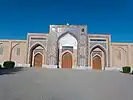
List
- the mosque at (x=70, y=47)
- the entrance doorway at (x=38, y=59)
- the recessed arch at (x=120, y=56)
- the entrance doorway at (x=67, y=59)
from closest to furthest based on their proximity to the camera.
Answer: the mosque at (x=70, y=47), the entrance doorway at (x=67, y=59), the entrance doorway at (x=38, y=59), the recessed arch at (x=120, y=56)

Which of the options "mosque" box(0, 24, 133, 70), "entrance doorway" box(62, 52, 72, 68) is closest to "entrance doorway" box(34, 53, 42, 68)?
"mosque" box(0, 24, 133, 70)

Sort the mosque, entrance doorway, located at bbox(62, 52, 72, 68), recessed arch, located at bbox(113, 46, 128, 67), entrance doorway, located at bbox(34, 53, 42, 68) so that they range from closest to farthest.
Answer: the mosque
entrance doorway, located at bbox(62, 52, 72, 68)
entrance doorway, located at bbox(34, 53, 42, 68)
recessed arch, located at bbox(113, 46, 128, 67)

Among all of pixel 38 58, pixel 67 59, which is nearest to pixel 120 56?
pixel 67 59

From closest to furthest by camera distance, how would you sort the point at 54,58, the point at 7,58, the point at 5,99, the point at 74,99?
the point at 5,99 → the point at 74,99 → the point at 54,58 → the point at 7,58

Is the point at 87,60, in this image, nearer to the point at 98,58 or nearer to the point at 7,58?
the point at 98,58

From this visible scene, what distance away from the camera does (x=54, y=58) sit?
86.3ft

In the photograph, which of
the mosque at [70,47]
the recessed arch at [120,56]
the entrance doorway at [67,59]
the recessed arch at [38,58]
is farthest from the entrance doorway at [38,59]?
the recessed arch at [120,56]

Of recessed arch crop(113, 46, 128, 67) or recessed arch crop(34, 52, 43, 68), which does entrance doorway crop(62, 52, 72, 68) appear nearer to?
recessed arch crop(34, 52, 43, 68)

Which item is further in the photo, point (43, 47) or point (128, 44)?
point (128, 44)

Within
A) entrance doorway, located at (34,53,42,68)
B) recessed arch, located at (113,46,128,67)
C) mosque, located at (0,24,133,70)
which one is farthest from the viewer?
recessed arch, located at (113,46,128,67)

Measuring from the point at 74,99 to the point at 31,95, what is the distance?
57.0 inches

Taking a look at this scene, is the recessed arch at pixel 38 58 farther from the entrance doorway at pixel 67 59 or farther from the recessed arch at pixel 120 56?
the recessed arch at pixel 120 56

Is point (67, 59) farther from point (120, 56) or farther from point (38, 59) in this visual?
point (120, 56)

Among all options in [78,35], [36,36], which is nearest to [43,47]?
[36,36]
